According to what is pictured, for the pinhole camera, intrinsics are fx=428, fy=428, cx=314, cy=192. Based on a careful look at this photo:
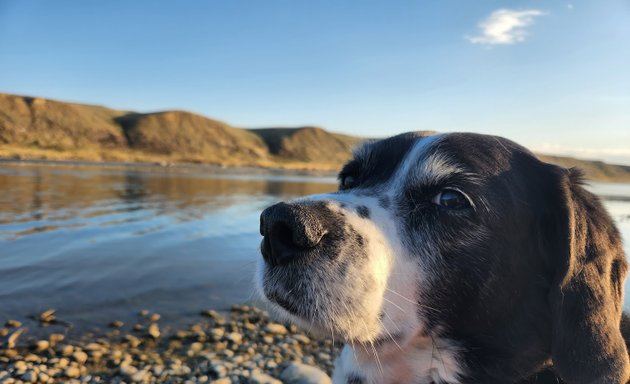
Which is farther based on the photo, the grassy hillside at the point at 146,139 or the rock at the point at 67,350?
the grassy hillside at the point at 146,139

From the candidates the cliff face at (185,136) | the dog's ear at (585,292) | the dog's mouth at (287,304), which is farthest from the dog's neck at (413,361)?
the cliff face at (185,136)

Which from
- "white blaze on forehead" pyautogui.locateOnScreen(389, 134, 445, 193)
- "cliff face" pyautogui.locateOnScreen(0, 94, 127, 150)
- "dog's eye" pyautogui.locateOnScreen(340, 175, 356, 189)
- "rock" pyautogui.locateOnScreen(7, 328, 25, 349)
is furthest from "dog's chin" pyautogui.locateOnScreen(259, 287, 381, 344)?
"cliff face" pyautogui.locateOnScreen(0, 94, 127, 150)

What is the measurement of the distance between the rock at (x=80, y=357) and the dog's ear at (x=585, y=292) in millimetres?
5331

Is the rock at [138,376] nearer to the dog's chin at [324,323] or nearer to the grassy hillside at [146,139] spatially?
the dog's chin at [324,323]

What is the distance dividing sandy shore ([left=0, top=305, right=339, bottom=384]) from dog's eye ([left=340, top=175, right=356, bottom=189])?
2.78 meters

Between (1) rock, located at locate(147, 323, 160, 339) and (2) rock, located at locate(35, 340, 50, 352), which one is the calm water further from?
(2) rock, located at locate(35, 340, 50, 352)

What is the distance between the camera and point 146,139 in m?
127

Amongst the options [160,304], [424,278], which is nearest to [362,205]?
[424,278]

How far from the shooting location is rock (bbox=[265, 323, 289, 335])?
23.0 ft

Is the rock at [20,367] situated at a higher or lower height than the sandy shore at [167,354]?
higher

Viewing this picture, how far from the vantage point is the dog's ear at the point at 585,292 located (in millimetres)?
2693

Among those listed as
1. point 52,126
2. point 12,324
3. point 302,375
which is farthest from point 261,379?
point 52,126

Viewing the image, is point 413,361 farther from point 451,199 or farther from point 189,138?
point 189,138

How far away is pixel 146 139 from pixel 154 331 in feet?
429
